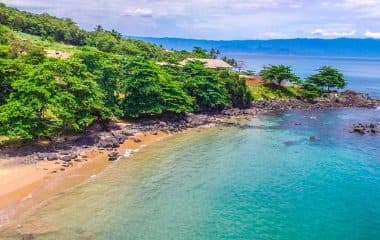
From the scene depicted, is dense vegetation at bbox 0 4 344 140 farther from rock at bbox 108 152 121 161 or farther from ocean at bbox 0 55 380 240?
ocean at bbox 0 55 380 240

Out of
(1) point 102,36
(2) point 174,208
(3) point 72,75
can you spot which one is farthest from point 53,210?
(1) point 102,36

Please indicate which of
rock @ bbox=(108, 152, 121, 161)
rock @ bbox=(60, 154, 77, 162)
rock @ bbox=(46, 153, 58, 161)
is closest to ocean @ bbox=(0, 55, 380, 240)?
rock @ bbox=(108, 152, 121, 161)

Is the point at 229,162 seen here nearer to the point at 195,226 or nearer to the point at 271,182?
the point at 271,182

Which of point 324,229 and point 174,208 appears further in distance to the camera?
point 174,208

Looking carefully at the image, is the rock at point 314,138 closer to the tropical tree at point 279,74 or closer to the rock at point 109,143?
the rock at point 109,143

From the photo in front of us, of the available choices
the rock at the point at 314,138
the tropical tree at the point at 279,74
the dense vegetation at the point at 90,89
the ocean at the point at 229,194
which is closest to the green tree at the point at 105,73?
the dense vegetation at the point at 90,89

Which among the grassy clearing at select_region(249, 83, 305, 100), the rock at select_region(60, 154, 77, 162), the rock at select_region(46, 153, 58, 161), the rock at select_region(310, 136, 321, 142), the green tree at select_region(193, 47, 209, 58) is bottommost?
the rock at select_region(60, 154, 77, 162)
